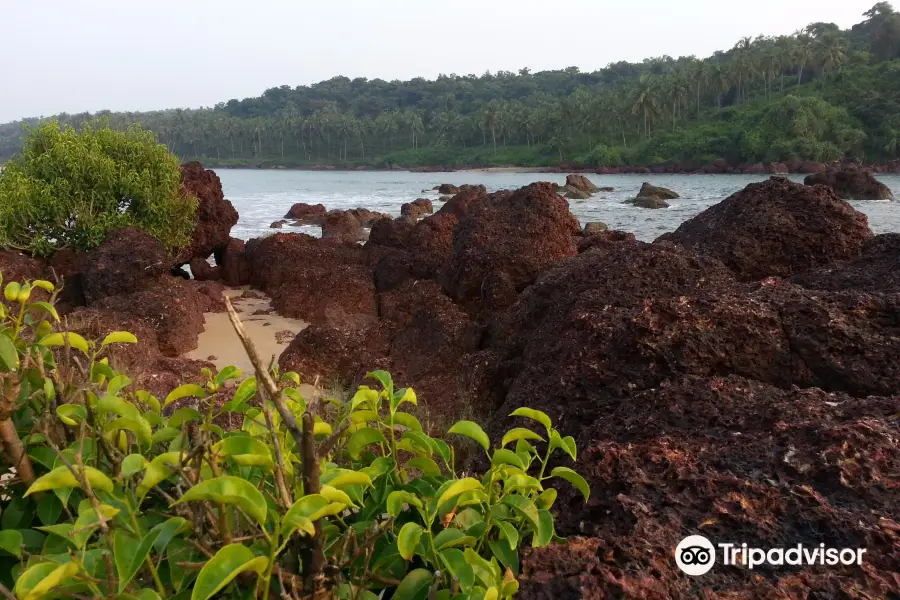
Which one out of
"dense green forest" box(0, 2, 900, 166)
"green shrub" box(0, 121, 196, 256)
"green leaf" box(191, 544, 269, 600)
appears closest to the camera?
"green leaf" box(191, 544, 269, 600)

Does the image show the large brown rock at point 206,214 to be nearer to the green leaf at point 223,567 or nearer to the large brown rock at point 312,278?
the large brown rock at point 312,278

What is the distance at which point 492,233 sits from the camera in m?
8.13

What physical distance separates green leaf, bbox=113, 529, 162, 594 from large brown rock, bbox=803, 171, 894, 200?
30.6m

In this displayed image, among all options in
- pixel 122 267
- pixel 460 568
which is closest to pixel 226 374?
pixel 460 568

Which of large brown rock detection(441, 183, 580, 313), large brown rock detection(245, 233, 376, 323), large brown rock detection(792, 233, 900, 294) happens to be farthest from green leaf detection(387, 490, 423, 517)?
large brown rock detection(245, 233, 376, 323)

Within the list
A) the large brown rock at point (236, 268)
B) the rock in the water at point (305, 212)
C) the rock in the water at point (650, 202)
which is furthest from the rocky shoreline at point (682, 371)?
the rock in the water at point (650, 202)

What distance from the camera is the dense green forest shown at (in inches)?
2205

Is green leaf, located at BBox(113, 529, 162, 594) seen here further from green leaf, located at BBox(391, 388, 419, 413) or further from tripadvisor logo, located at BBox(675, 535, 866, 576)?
tripadvisor logo, located at BBox(675, 535, 866, 576)

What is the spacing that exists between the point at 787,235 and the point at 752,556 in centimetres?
514

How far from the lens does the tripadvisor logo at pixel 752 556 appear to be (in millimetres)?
1418

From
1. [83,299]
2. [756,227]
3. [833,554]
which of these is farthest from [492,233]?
[833,554]

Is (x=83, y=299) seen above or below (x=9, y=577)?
below

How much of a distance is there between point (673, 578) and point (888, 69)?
7746 centimetres

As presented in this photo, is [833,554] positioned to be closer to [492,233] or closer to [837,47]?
[492,233]
